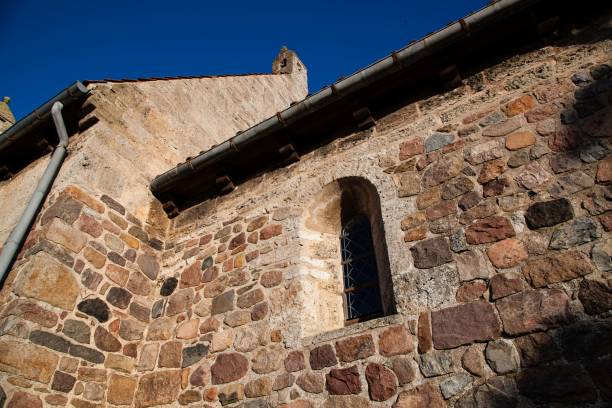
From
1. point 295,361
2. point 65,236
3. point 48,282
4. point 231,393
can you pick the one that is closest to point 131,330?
point 48,282

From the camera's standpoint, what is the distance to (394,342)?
2887 millimetres

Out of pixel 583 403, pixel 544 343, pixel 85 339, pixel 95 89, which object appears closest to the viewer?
pixel 583 403

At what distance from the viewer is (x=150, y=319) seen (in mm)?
4414

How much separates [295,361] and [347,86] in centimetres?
254

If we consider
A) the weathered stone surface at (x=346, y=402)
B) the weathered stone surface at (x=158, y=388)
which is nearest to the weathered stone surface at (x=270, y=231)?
the weathered stone surface at (x=158, y=388)

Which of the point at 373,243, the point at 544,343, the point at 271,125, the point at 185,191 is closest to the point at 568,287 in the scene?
the point at 544,343

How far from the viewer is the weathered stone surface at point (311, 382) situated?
3.03 m

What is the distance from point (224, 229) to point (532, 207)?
3.00 meters

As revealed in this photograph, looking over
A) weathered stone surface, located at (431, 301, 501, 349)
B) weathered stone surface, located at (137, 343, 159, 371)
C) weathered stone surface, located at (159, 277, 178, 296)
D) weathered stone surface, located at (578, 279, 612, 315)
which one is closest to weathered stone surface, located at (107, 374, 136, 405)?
weathered stone surface, located at (137, 343, 159, 371)

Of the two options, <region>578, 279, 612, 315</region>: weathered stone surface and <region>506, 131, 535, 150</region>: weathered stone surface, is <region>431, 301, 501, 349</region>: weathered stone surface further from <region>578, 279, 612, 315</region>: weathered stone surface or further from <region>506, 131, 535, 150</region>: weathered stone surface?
<region>506, 131, 535, 150</region>: weathered stone surface

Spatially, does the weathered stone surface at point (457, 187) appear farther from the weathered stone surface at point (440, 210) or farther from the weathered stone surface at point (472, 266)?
the weathered stone surface at point (472, 266)

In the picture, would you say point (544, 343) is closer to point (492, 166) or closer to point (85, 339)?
point (492, 166)

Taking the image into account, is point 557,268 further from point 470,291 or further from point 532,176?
point 532,176

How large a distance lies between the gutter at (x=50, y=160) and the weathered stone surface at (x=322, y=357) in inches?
110
